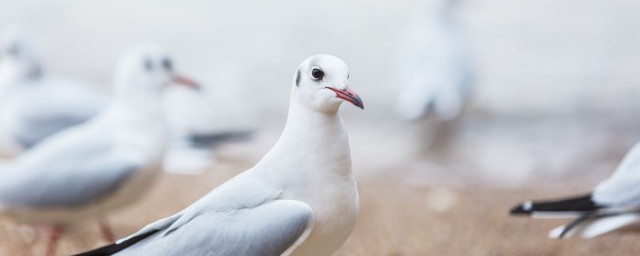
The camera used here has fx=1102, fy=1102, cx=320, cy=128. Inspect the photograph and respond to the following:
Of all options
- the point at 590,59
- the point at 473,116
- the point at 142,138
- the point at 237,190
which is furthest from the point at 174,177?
the point at 590,59

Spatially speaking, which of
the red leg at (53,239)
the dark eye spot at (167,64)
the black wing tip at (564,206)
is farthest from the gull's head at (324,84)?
the dark eye spot at (167,64)

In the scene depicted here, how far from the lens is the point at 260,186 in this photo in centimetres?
281

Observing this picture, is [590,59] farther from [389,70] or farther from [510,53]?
[389,70]

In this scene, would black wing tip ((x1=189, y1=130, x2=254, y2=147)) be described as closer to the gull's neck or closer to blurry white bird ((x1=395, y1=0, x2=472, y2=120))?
blurry white bird ((x1=395, y1=0, x2=472, y2=120))

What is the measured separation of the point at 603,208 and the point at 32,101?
11.3 feet

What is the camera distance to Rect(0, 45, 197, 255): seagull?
4.19 metres

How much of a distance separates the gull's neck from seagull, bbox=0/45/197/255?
1481 millimetres

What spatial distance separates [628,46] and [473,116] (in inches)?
92.9

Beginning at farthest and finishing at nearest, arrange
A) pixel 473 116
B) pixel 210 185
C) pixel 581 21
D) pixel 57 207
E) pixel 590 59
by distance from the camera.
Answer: pixel 581 21, pixel 590 59, pixel 473 116, pixel 210 185, pixel 57 207

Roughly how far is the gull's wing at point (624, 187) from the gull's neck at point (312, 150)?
1006 millimetres

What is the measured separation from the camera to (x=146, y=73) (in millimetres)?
4621

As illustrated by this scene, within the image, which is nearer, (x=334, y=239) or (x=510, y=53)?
(x=334, y=239)

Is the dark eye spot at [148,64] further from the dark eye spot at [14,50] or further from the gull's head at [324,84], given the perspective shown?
the dark eye spot at [14,50]

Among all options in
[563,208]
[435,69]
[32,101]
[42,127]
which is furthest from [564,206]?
[435,69]
